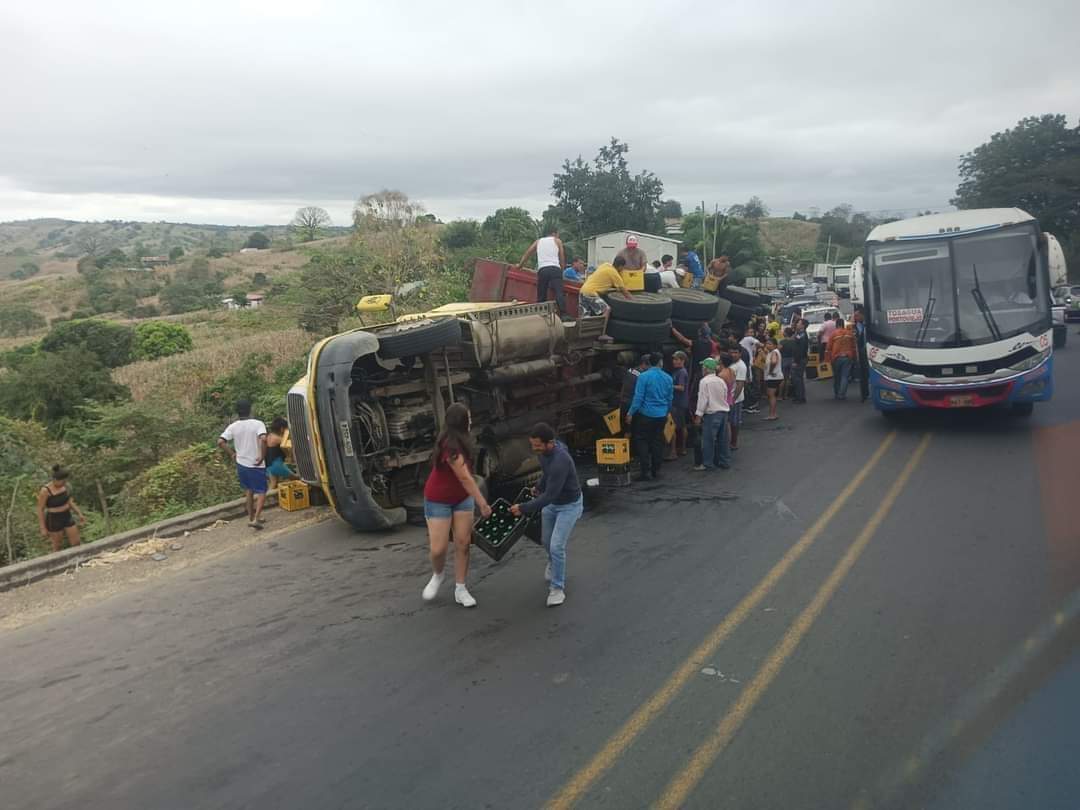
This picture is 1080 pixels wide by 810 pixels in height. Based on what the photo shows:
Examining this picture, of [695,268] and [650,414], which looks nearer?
[650,414]

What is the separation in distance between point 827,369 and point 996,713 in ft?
48.4

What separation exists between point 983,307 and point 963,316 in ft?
0.98

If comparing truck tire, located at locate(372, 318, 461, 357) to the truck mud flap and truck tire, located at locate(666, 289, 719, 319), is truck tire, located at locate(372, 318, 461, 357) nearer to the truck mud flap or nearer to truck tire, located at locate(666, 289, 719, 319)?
the truck mud flap

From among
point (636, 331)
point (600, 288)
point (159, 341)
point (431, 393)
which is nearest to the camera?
point (431, 393)

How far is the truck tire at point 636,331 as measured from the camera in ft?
35.9

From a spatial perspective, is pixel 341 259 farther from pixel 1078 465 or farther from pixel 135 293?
pixel 135 293

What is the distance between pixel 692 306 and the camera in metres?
12.2

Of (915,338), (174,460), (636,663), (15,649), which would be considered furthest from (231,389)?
(636,663)

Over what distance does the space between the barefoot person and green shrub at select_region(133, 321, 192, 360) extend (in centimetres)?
2318

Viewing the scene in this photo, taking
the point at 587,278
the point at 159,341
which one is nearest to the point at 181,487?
the point at 587,278

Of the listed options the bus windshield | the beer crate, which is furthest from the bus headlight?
the beer crate

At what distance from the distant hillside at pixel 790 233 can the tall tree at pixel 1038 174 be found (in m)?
68.8

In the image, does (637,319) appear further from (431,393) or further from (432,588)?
(432,588)

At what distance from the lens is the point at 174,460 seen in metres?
12.3
